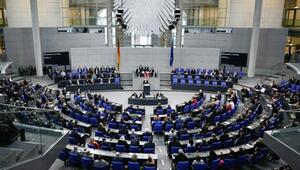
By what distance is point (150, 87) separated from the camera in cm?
2461

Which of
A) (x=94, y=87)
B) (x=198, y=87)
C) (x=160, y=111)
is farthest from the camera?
(x=198, y=87)

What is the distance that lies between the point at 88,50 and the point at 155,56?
681 cm

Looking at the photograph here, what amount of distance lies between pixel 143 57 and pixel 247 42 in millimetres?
11273

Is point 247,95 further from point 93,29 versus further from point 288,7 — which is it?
point 93,29

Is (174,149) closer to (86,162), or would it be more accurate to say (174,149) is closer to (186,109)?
(86,162)

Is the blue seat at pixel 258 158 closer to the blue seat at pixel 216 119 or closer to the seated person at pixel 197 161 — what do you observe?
the seated person at pixel 197 161

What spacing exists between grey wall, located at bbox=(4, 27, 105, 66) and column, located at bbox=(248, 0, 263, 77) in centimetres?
1608

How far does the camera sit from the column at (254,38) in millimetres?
26234

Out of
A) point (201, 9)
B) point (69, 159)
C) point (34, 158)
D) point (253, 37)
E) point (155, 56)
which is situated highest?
point (201, 9)

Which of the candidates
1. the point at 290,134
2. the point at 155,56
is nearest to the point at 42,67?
the point at 155,56

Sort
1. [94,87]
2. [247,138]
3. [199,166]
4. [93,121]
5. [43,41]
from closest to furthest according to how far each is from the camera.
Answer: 1. [199,166]
2. [247,138]
3. [93,121]
4. [94,87]
5. [43,41]

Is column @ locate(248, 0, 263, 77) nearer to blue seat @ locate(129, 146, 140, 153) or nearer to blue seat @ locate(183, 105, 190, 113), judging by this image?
blue seat @ locate(183, 105, 190, 113)

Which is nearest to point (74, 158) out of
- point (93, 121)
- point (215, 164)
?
point (93, 121)

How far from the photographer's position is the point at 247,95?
21266 millimetres
